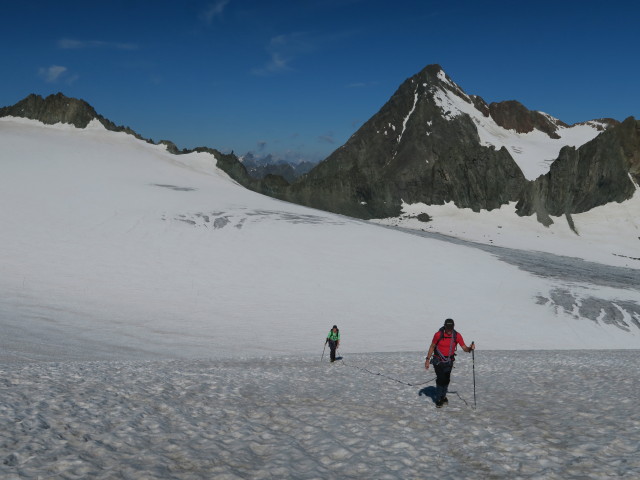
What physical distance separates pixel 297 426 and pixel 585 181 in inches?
5875

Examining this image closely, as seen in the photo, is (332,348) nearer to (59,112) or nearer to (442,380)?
(442,380)

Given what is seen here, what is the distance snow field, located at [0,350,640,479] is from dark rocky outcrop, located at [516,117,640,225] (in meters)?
129

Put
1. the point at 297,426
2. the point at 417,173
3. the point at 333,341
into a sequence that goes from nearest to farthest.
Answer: the point at 297,426 < the point at 333,341 < the point at 417,173

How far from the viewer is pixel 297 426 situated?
10.9m

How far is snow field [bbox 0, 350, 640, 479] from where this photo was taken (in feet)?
27.5

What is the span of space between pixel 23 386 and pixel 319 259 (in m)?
39.0

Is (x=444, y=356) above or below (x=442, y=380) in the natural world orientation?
above

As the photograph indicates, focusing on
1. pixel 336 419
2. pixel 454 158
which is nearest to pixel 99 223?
pixel 336 419

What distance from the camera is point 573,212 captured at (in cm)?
13375

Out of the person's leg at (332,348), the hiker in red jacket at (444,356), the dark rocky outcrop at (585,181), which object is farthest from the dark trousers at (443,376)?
the dark rocky outcrop at (585,181)

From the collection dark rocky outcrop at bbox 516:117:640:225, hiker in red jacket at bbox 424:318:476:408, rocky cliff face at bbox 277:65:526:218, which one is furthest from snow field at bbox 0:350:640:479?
dark rocky outcrop at bbox 516:117:640:225

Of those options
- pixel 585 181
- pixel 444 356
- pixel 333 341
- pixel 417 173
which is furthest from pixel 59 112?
pixel 585 181

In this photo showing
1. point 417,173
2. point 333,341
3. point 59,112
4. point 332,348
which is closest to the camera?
point 332,348

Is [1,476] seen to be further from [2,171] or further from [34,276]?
[2,171]
